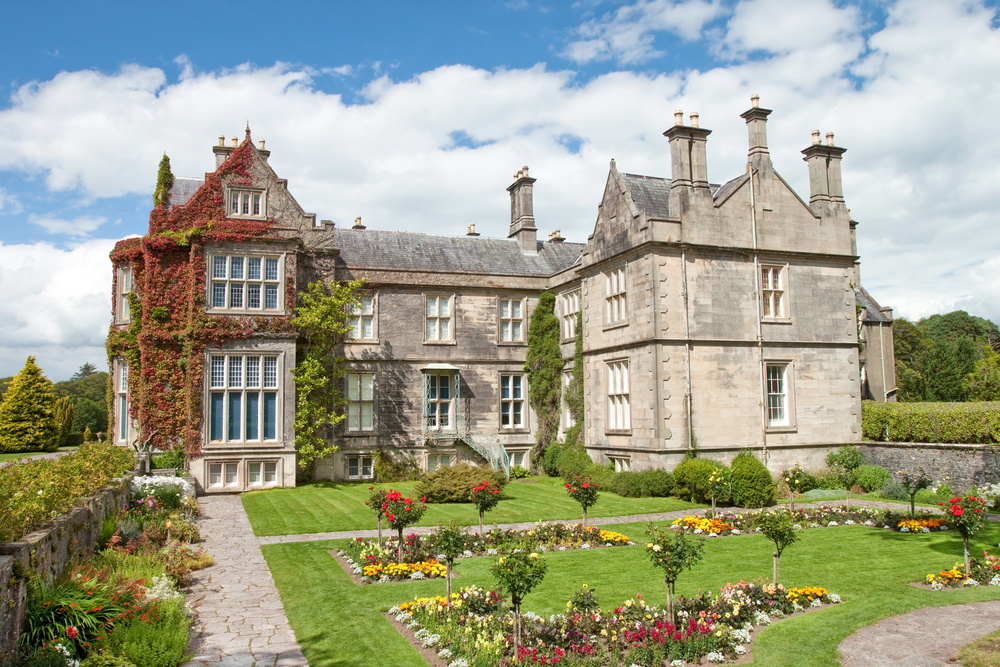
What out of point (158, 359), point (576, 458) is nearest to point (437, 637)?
point (576, 458)

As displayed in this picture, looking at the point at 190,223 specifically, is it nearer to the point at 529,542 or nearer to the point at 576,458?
the point at 576,458

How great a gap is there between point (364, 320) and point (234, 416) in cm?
627

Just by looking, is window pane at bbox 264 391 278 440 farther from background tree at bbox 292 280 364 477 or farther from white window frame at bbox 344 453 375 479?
white window frame at bbox 344 453 375 479

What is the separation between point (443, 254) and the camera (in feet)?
101

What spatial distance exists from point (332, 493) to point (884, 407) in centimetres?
1875

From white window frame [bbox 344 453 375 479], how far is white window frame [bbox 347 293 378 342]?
4505mm

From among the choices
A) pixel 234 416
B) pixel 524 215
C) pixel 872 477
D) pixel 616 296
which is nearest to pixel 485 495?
pixel 616 296

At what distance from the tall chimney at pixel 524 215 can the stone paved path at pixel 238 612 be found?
1998 centimetres

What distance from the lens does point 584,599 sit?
937cm

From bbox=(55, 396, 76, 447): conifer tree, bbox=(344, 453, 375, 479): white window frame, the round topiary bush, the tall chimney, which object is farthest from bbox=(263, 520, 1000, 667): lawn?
bbox=(55, 396, 76, 447): conifer tree

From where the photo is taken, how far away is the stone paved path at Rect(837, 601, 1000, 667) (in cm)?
820

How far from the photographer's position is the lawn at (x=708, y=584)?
8852mm

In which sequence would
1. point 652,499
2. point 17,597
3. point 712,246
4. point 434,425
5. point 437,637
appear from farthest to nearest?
1. point 434,425
2. point 712,246
3. point 652,499
4. point 437,637
5. point 17,597

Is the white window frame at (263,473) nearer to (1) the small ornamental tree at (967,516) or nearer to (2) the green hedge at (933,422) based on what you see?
(1) the small ornamental tree at (967,516)
